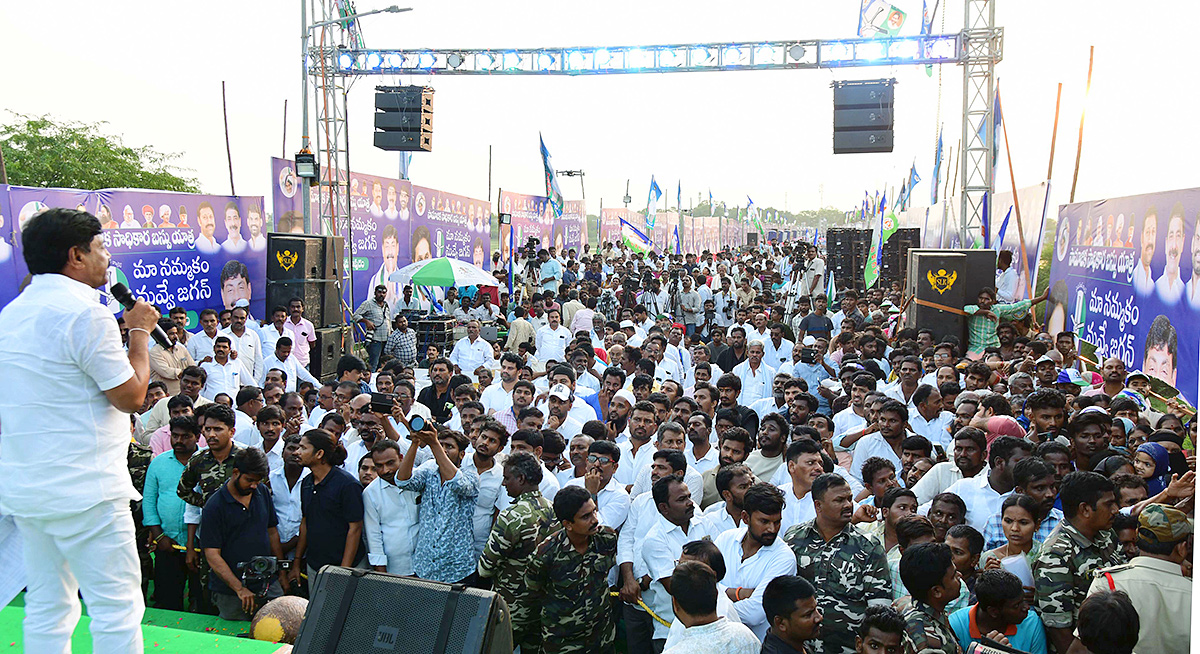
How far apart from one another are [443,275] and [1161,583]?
10983 mm

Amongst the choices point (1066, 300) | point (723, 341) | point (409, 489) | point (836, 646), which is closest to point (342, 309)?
point (723, 341)

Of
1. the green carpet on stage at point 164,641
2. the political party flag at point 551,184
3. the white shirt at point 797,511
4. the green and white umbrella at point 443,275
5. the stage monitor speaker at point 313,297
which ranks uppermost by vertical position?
the political party flag at point 551,184

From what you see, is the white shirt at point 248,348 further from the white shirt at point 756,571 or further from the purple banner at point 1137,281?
the purple banner at point 1137,281

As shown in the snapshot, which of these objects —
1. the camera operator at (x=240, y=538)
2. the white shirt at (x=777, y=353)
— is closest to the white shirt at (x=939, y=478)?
the camera operator at (x=240, y=538)

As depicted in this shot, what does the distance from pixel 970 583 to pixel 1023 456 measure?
3.63ft

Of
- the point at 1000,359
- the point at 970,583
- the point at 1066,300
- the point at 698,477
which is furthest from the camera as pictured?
the point at 1066,300

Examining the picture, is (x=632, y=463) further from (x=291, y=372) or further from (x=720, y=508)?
(x=291, y=372)

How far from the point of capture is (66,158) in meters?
26.8

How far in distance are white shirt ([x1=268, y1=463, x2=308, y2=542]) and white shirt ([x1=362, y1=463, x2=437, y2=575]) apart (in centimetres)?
54

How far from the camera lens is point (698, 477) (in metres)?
5.30

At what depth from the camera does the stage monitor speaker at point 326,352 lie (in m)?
11.8

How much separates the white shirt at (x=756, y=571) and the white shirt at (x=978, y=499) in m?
1.37

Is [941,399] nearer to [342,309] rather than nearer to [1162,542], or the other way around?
[1162,542]

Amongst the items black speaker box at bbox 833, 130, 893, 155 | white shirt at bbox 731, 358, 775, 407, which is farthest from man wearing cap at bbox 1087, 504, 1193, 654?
black speaker box at bbox 833, 130, 893, 155
